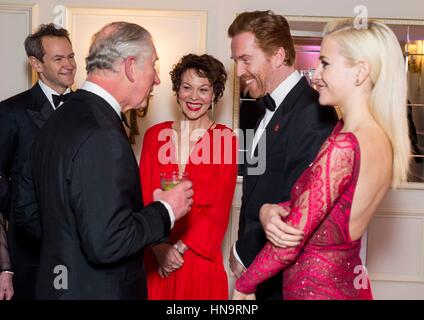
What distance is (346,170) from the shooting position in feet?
5.70

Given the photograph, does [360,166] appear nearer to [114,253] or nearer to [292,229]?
[292,229]

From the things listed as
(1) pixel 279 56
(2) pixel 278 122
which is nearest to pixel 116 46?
(2) pixel 278 122

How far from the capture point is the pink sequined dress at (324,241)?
174cm

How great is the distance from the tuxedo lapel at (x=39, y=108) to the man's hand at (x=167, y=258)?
3.14 feet

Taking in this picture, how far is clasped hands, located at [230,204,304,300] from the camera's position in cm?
180

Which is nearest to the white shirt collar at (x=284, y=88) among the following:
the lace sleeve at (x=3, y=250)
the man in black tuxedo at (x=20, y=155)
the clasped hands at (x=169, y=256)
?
the clasped hands at (x=169, y=256)

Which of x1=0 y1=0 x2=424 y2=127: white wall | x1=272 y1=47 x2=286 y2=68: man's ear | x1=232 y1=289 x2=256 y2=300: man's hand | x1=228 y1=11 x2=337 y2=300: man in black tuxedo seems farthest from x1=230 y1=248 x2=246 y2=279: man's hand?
x1=0 y1=0 x2=424 y2=127: white wall

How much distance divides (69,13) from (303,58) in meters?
2.07

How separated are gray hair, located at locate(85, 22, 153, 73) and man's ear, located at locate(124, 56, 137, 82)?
0.05 ft

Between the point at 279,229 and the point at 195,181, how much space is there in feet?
5.03

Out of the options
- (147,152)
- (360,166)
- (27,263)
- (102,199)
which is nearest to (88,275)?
(102,199)

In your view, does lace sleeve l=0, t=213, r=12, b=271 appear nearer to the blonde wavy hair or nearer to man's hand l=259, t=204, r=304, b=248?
man's hand l=259, t=204, r=304, b=248

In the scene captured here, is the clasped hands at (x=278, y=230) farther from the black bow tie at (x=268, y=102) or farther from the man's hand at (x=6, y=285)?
the man's hand at (x=6, y=285)

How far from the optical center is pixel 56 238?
6.40 feet
